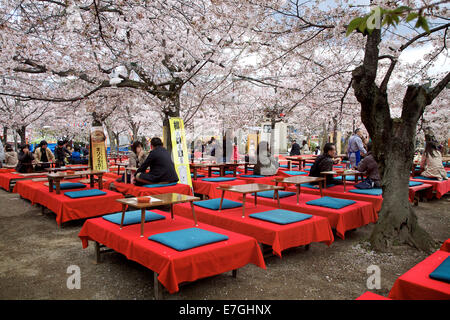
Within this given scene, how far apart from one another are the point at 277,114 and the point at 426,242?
11.8m

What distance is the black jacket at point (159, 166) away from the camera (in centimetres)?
713

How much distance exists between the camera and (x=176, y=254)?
315 cm

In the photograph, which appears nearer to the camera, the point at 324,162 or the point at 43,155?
the point at 324,162

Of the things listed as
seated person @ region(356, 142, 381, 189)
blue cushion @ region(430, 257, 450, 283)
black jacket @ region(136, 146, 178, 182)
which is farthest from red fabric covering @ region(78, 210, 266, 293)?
seated person @ region(356, 142, 381, 189)

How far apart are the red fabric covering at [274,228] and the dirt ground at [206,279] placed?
296mm

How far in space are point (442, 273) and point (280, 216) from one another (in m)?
2.33

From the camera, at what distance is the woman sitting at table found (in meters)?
8.47

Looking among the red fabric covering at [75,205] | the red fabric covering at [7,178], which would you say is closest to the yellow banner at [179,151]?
the red fabric covering at [75,205]

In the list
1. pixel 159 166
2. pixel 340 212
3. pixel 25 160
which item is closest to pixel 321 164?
pixel 340 212

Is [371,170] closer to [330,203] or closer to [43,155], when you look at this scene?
[330,203]

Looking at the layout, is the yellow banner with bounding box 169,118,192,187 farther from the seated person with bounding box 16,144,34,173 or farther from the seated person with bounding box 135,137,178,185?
the seated person with bounding box 16,144,34,173

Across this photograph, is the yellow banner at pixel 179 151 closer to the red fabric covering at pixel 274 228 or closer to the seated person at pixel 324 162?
the red fabric covering at pixel 274 228

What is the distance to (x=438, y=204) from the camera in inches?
320
